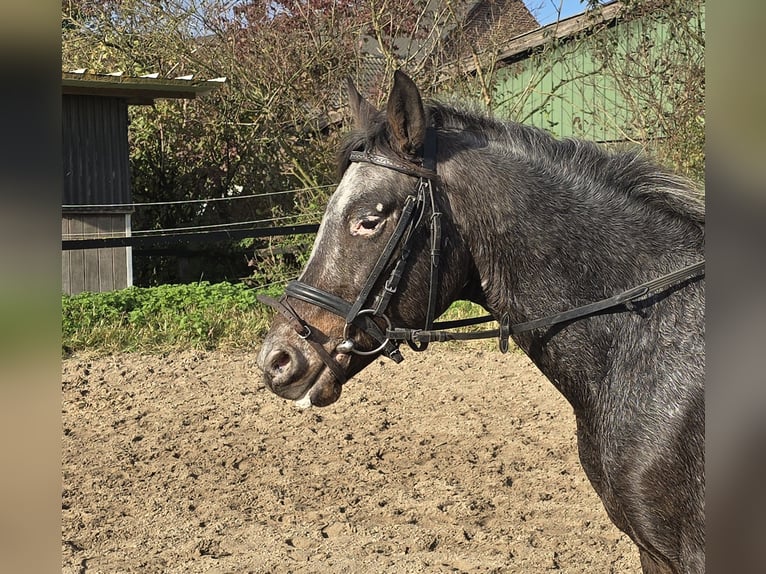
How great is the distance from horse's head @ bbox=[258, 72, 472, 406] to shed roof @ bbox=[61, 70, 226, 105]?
8824mm

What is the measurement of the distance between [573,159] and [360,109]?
75 centimetres

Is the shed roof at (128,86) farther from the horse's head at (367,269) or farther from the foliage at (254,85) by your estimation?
→ the horse's head at (367,269)

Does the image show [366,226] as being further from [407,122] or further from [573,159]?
[573,159]

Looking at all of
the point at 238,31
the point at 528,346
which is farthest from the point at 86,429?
the point at 238,31

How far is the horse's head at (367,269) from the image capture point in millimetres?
2365

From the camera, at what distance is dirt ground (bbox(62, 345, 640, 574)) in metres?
4.00

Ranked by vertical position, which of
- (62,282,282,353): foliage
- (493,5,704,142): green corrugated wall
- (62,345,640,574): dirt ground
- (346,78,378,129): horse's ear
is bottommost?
(62,345,640,574): dirt ground

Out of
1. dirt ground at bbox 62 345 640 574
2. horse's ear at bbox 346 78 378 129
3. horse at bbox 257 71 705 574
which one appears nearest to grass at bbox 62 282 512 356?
dirt ground at bbox 62 345 640 574

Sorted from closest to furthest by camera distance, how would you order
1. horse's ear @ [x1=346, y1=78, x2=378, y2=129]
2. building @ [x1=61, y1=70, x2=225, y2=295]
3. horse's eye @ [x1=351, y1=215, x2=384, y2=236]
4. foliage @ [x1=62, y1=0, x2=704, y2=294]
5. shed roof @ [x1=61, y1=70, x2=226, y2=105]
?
1. horse's eye @ [x1=351, y1=215, x2=384, y2=236]
2. horse's ear @ [x1=346, y1=78, x2=378, y2=129]
3. shed roof @ [x1=61, y1=70, x2=226, y2=105]
4. building @ [x1=61, y1=70, x2=225, y2=295]
5. foliage @ [x1=62, y1=0, x2=704, y2=294]

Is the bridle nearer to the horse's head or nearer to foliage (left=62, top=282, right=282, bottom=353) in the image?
the horse's head

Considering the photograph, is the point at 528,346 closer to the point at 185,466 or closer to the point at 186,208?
the point at 185,466

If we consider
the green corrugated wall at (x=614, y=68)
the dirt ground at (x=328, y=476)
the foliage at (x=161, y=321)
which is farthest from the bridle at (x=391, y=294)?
the green corrugated wall at (x=614, y=68)

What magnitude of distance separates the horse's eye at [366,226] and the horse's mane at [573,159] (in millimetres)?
232
